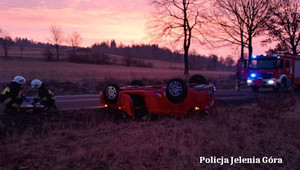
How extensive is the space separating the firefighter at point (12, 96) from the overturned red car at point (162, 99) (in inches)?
101

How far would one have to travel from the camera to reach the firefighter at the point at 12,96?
7168 mm

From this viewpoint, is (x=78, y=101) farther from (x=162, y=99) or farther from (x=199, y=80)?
(x=199, y=80)

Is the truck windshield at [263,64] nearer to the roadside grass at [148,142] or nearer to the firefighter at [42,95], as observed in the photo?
the roadside grass at [148,142]

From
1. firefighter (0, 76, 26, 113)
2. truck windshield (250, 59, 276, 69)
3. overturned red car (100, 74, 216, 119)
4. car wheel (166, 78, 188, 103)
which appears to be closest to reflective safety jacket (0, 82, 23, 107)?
firefighter (0, 76, 26, 113)

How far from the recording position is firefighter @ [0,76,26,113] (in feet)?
23.5

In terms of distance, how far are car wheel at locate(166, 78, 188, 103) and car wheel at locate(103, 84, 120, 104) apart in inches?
64.4

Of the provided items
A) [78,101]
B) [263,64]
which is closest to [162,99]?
[78,101]

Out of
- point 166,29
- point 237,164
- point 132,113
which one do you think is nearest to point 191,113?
point 132,113

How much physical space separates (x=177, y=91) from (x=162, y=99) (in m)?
0.55

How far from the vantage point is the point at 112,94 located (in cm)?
739

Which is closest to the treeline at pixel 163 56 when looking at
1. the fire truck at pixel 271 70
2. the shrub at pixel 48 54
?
the fire truck at pixel 271 70

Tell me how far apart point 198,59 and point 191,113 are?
336 feet

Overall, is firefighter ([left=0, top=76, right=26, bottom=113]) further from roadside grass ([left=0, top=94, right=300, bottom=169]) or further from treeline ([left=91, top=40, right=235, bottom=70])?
treeline ([left=91, top=40, right=235, bottom=70])

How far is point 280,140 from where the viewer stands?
18.6ft
